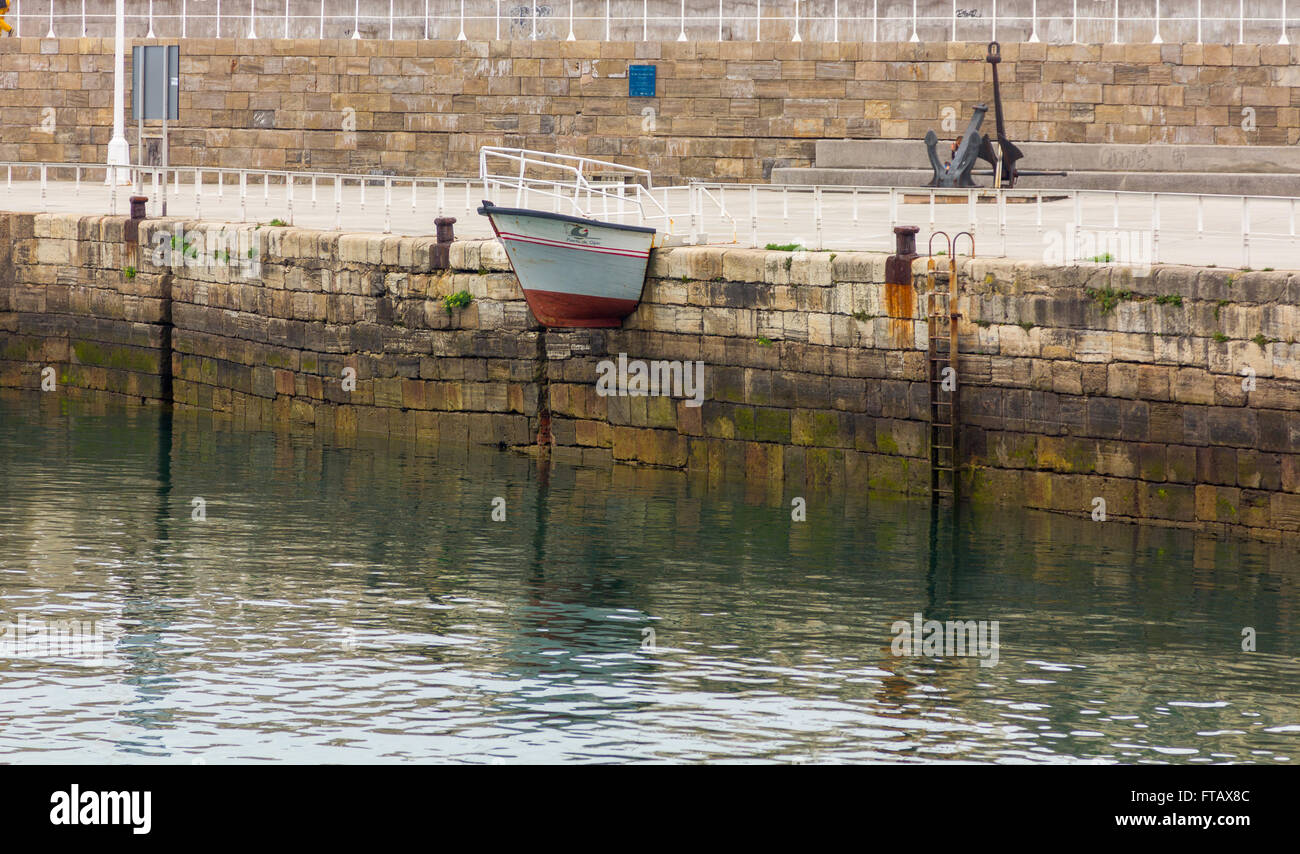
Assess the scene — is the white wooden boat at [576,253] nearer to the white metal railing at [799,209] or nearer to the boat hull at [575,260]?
the boat hull at [575,260]

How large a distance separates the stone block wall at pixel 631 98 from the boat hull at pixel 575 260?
10.8 meters

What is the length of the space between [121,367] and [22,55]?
34.9ft

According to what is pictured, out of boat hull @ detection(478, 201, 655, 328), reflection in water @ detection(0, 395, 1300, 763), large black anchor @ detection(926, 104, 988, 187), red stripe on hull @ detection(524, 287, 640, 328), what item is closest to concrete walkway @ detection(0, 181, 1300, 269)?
large black anchor @ detection(926, 104, 988, 187)

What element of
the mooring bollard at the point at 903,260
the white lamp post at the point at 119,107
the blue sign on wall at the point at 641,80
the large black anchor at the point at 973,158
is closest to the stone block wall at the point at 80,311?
the white lamp post at the point at 119,107

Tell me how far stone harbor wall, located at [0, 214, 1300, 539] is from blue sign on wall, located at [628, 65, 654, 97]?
9.04 metres

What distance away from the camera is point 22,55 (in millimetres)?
37250

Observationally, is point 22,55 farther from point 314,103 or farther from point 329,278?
point 329,278

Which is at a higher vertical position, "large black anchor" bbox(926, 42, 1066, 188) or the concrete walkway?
"large black anchor" bbox(926, 42, 1066, 188)

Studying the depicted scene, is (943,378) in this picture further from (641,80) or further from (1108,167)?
(641,80)

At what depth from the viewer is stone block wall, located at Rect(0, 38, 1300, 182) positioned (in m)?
32.4

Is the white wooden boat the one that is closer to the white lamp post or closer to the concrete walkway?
the concrete walkway

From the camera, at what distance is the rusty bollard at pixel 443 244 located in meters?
24.7

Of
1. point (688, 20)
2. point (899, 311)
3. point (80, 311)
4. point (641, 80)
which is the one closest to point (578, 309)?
point (899, 311)
